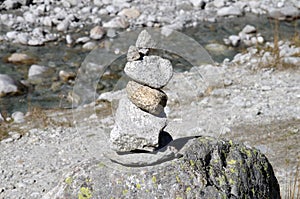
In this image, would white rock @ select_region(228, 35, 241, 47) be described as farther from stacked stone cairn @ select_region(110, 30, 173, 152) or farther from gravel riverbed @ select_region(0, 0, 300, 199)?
stacked stone cairn @ select_region(110, 30, 173, 152)

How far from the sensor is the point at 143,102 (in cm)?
419

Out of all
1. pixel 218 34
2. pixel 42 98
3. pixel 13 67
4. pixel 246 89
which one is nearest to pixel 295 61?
pixel 246 89

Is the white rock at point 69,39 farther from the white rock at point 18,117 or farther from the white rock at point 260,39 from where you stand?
the white rock at point 260,39

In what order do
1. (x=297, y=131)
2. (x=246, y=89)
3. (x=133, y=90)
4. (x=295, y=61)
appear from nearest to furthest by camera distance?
(x=133, y=90) < (x=297, y=131) < (x=246, y=89) < (x=295, y=61)

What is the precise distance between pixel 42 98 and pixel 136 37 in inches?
245

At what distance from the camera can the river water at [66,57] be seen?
1030cm

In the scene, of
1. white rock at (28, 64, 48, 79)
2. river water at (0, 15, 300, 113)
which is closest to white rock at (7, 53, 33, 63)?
river water at (0, 15, 300, 113)

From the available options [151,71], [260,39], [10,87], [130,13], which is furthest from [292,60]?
[151,71]

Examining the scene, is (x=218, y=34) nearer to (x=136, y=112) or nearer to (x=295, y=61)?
(x=295, y=61)

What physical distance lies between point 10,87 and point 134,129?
684 centimetres

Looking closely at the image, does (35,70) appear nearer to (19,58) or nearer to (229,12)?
(19,58)

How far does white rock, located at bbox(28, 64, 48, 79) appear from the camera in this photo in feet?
37.5

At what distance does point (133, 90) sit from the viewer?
166 inches

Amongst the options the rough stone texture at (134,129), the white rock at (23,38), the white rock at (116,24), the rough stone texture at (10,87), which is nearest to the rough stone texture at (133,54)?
the rough stone texture at (134,129)
